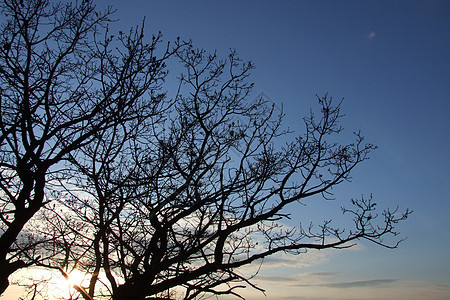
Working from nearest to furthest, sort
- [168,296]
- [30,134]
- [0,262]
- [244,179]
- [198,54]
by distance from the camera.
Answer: [0,262]
[30,134]
[168,296]
[244,179]
[198,54]

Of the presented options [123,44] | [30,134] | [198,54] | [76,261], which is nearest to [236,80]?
[198,54]

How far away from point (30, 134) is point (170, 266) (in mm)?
3573

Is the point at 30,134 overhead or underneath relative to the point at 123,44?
underneath

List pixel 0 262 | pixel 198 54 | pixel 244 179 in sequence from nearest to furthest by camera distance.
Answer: pixel 0 262 < pixel 244 179 < pixel 198 54

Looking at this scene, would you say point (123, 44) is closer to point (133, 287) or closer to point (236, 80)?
point (236, 80)

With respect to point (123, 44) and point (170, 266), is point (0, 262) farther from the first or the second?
point (123, 44)

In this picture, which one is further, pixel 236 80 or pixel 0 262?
pixel 236 80

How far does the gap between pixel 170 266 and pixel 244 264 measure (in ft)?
4.79

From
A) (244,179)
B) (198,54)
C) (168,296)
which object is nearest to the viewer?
(168,296)

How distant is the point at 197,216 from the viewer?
7.64 meters

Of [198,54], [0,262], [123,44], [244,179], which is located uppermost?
[198,54]

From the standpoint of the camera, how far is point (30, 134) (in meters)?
6.70

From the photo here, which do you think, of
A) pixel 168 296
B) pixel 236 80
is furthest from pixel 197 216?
pixel 236 80

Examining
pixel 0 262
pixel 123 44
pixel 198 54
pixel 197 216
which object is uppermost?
pixel 198 54
